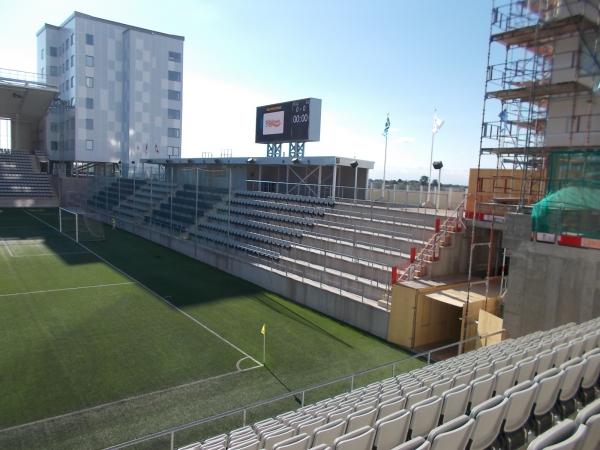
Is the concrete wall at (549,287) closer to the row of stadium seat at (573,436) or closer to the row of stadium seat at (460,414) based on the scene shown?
the row of stadium seat at (460,414)

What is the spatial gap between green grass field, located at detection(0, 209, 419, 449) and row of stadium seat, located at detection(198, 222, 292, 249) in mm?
2745

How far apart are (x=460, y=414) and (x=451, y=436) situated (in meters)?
1.92

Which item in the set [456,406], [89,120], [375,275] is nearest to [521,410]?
[456,406]

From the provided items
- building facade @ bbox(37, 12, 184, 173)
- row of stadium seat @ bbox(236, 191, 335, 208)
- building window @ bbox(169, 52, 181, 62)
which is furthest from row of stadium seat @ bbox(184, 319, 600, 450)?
building window @ bbox(169, 52, 181, 62)

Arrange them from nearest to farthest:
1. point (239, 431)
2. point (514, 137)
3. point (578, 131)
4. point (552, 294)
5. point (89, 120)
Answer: point (239, 431) → point (552, 294) → point (578, 131) → point (514, 137) → point (89, 120)

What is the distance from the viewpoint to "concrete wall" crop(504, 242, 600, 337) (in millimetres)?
10922

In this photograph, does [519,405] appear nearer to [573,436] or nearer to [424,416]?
[424,416]

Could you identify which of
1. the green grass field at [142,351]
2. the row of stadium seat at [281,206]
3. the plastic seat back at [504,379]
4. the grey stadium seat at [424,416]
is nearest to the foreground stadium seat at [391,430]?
the grey stadium seat at [424,416]

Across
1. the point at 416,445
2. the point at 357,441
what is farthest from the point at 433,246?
the point at 416,445

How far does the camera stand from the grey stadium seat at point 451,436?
13.5 feet

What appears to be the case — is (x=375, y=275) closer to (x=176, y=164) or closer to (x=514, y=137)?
(x=514, y=137)

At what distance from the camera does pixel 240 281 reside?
21422 millimetres

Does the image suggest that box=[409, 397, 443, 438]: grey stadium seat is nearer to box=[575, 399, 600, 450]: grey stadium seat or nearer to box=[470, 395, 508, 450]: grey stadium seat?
box=[470, 395, 508, 450]: grey stadium seat

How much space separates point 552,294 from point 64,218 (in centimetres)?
3855
